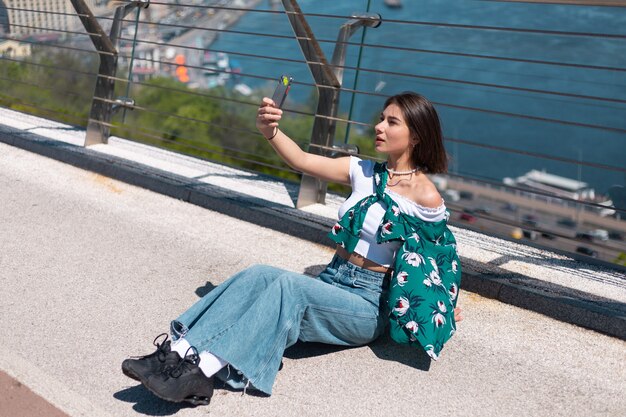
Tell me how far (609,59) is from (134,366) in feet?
165

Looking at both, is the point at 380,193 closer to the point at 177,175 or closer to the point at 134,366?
the point at 134,366

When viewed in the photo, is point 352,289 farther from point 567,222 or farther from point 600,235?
point 567,222

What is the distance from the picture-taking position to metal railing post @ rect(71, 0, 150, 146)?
264 inches

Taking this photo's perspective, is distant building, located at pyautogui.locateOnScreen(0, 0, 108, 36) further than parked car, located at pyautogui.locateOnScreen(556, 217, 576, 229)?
No

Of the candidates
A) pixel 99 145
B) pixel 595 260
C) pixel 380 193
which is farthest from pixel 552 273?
pixel 99 145

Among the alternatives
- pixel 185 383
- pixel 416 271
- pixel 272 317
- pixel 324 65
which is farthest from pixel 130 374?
pixel 324 65

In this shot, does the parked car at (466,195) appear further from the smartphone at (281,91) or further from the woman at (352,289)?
the smartphone at (281,91)

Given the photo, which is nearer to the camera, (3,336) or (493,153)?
(3,336)

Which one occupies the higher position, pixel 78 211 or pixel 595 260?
pixel 595 260

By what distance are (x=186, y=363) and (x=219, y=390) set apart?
0.22 metres

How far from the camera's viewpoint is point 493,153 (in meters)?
51.8

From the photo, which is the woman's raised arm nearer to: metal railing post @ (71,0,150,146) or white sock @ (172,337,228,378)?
white sock @ (172,337,228,378)

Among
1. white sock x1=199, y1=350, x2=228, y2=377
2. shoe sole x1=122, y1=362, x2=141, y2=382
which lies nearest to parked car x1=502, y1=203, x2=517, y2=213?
white sock x1=199, y1=350, x2=228, y2=377

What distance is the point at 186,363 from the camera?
9.97 feet
